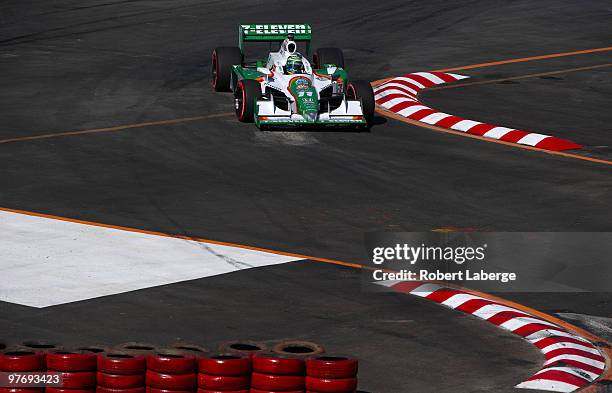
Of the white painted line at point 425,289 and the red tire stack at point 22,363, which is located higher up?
the red tire stack at point 22,363

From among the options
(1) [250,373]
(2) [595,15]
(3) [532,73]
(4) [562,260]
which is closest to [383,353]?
(1) [250,373]

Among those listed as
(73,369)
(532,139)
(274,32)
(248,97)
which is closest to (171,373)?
(73,369)

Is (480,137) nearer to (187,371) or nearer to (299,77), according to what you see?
(299,77)

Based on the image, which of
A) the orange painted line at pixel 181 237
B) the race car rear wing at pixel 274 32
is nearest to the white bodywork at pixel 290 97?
the race car rear wing at pixel 274 32

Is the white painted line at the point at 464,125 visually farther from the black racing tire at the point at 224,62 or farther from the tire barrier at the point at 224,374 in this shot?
the tire barrier at the point at 224,374

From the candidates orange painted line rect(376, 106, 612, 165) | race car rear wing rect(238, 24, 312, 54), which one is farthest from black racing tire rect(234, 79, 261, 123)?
orange painted line rect(376, 106, 612, 165)

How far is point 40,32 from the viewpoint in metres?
40.9

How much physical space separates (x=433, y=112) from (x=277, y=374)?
1741 centimetres

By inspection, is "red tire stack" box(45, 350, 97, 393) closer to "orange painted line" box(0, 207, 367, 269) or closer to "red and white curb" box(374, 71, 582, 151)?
"orange painted line" box(0, 207, 367, 269)

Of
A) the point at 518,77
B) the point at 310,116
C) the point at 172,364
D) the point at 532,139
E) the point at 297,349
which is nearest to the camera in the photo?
the point at 172,364

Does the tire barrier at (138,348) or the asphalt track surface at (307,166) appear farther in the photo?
the asphalt track surface at (307,166)

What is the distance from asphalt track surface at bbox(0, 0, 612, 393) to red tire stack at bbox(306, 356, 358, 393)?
3.67ft

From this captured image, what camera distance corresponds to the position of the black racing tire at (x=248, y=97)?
28.5m

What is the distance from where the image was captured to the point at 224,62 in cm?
3167
